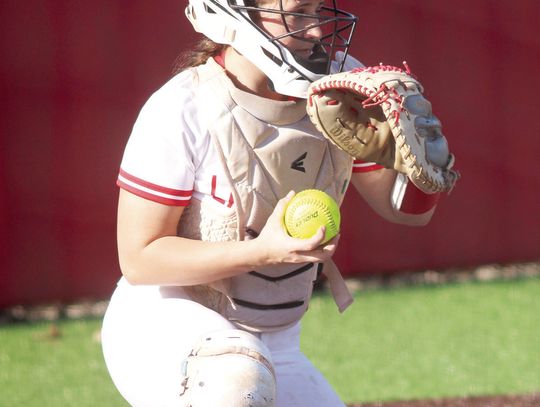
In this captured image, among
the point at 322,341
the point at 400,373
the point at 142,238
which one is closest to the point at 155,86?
the point at 322,341

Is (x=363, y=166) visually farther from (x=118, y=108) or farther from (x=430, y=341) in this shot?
(x=118, y=108)

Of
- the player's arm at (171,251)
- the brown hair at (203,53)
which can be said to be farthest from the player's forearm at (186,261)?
the brown hair at (203,53)

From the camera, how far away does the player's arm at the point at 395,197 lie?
150 inches

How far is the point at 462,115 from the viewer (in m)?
7.70

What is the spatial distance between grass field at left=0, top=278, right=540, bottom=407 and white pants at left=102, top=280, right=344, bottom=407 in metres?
1.86

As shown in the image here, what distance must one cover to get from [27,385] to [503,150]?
11.3 ft

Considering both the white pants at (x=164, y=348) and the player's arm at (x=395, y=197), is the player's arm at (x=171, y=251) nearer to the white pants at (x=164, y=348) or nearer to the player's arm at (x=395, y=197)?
the white pants at (x=164, y=348)

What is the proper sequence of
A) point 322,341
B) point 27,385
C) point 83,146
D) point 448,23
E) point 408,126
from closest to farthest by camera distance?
point 408,126 → point 27,385 → point 322,341 → point 83,146 → point 448,23

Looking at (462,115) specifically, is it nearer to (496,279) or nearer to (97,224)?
(496,279)

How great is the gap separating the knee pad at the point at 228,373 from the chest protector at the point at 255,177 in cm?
28

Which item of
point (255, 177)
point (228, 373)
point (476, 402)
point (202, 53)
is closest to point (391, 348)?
point (476, 402)

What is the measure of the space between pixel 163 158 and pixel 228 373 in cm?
64

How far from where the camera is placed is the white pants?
342 centimetres

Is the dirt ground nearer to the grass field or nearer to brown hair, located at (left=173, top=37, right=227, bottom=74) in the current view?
the grass field
